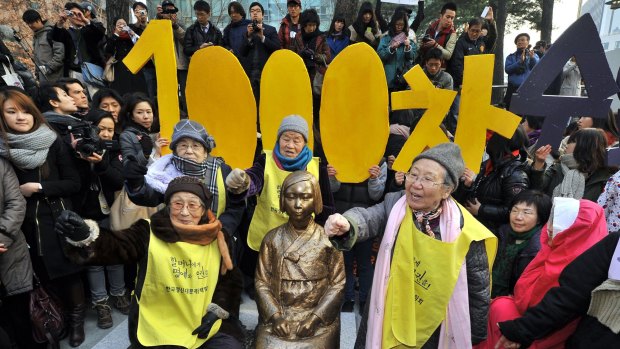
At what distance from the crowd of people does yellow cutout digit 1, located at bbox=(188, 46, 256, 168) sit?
→ 30cm

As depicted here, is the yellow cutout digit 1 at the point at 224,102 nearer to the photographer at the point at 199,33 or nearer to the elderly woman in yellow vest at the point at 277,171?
the elderly woman in yellow vest at the point at 277,171

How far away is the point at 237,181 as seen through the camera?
2.72 m

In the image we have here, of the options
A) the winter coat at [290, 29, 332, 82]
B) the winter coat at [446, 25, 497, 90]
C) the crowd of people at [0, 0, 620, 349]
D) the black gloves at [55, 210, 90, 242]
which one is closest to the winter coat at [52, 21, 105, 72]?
the crowd of people at [0, 0, 620, 349]

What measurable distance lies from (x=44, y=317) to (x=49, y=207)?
2.65 feet

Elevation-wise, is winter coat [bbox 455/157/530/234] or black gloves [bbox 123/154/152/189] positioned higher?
black gloves [bbox 123/154/152/189]

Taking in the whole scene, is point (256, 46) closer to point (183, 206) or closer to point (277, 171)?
point (277, 171)

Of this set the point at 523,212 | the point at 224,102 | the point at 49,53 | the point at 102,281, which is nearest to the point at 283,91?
the point at 224,102

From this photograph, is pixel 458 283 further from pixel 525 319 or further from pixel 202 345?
pixel 202 345

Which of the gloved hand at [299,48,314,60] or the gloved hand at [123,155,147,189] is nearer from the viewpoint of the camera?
the gloved hand at [123,155,147,189]

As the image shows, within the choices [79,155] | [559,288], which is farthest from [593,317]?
[79,155]

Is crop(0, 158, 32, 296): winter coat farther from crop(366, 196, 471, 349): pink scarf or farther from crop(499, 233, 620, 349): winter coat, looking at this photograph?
crop(499, 233, 620, 349): winter coat

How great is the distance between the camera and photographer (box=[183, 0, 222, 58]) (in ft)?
18.5

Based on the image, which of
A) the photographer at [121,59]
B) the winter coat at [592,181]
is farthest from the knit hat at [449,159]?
the photographer at [121,59]

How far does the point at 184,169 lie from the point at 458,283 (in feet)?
6.46
